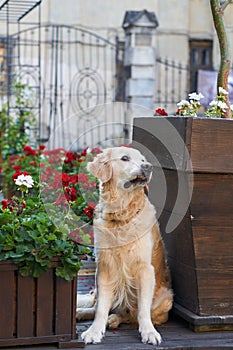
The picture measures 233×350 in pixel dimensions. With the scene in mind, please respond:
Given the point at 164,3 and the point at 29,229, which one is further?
the point at 164,3

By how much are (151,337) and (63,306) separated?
19.4 inches

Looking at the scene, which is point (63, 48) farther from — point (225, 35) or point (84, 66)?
point (225, 35)

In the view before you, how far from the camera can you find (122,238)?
3.98m

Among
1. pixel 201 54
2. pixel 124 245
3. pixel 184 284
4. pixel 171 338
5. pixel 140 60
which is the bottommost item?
pixel 171 338

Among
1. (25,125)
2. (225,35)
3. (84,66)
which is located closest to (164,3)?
(84,66)

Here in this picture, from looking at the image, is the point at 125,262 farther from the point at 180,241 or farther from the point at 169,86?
the point at 169,86

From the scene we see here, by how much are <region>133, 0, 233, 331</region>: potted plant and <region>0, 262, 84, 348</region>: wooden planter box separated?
2.39 ft

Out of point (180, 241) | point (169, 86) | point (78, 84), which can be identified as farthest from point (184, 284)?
point (169, 86)

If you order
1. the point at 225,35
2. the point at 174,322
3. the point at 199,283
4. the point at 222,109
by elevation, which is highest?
the point at 225,35

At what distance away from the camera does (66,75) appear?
15984 mm

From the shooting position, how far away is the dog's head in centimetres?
392

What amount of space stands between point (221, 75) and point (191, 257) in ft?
4.28

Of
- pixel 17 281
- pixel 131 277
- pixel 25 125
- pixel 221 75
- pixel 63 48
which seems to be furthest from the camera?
pixel 63 48

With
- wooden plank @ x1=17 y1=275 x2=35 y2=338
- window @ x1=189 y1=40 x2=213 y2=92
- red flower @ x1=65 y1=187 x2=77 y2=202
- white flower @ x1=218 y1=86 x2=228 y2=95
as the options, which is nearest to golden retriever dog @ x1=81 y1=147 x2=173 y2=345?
wooden plank @ x1=17 y1=275 x2=35 y2=338
